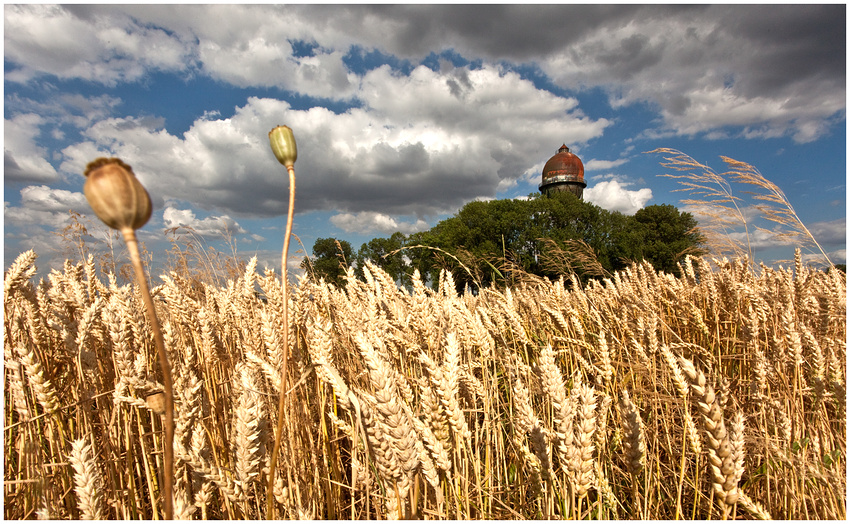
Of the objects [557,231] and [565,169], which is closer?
[557,231]

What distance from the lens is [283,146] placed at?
2.12ft

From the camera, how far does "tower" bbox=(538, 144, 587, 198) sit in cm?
4047

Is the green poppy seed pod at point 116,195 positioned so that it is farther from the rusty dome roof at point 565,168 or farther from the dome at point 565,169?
the rusty dome roof at point 565,168

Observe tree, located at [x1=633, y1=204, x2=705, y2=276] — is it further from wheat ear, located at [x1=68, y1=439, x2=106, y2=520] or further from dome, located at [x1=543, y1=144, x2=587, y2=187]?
wheat ear, located at [x1=68, y1=439, x2=106, y2=520]

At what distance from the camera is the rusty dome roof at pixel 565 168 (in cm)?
4075

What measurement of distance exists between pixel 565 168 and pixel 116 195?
44.5 meters

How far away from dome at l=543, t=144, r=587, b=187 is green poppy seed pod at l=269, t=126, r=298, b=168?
43.1 metres

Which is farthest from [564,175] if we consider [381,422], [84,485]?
[84,485]

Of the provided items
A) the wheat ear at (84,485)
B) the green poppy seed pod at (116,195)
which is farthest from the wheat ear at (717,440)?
the wheat ear at (84,485)

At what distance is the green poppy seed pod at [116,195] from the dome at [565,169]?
4338cm

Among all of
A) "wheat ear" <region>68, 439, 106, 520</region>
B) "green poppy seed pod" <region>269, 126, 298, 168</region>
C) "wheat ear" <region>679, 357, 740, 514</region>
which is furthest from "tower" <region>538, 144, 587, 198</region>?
"wheat ear" <region>68, 439, 106, 520</region>

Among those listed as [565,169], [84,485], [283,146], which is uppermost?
[565,169]

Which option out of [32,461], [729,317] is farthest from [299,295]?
[729,317]

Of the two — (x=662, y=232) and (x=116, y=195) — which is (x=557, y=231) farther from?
(x=116, y=195)
